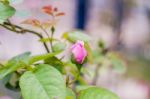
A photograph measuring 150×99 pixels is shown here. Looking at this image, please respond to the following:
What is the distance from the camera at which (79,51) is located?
0.64 m

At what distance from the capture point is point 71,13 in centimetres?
302

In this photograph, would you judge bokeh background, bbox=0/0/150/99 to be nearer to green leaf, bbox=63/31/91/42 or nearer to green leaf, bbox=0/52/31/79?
green leaf, bbox=63/31/91/42

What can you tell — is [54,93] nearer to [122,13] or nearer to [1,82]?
[1,82]

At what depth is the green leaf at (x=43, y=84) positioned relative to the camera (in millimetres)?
542

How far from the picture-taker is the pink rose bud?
0.64 meters

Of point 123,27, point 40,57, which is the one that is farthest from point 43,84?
point 123,27

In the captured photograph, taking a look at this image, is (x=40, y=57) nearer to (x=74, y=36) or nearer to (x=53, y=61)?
(x=53, y=61)

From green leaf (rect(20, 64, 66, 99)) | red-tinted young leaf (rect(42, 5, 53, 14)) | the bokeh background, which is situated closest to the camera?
green leaf (rect(20, 64, 66, 99))

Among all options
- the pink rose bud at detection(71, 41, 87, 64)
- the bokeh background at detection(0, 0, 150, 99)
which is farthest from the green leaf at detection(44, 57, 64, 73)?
the bokeh background at detection(0, 0, 150, 99)

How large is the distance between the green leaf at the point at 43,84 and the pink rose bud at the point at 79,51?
0.07m

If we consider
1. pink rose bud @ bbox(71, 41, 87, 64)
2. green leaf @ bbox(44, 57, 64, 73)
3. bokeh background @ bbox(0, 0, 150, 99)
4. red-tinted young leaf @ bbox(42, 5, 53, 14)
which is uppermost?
red-tinted young leaf @ bbox(42, 5, 53, 14)

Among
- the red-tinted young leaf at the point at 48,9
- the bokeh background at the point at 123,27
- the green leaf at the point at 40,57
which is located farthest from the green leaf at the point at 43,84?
the bokeh background at the point at 123,27

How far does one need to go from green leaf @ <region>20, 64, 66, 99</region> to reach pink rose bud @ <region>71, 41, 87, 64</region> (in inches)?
2.6

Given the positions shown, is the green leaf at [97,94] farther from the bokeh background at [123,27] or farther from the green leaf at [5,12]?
the bokeh background at [123,27]
